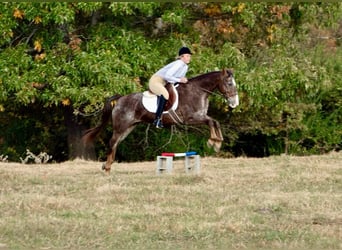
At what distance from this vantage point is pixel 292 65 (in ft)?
72.6

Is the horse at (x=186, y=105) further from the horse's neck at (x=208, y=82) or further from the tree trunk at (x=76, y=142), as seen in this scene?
the tree trunk at (x=76, y=142)

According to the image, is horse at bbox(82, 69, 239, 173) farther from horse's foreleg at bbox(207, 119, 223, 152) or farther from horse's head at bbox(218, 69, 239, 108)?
horse's foreleg at bbox(207, 119, 223, 152)

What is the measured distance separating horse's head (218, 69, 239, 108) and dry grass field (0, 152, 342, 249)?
4.36ft

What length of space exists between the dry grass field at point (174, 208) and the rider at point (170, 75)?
1.45 meters

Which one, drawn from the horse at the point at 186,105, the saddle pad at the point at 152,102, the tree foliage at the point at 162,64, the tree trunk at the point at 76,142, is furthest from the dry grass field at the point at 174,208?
the tree trunk at the point at 76,142

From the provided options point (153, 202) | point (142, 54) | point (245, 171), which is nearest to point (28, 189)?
point (153, 202)

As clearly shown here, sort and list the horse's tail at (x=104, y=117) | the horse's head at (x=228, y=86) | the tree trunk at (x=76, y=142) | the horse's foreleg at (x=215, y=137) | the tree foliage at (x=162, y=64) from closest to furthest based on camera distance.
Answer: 1. the horse's foreleg at (x=215, y=137)
2. the horse's head at (x=228, y=86)
3. the horse's tail at (x=104, y=117)
4. the tree foliage at (x=162, y=64)
5. the tree trunk at (x=76, y=142)

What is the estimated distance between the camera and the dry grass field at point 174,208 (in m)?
9.92

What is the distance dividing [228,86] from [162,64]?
5173 millimetres

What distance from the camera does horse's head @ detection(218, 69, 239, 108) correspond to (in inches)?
645

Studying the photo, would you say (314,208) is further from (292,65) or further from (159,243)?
(292,65)

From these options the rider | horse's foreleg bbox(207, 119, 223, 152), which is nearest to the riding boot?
the rider

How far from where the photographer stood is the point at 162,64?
70.1 feet

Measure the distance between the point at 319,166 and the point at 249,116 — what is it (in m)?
7.39
